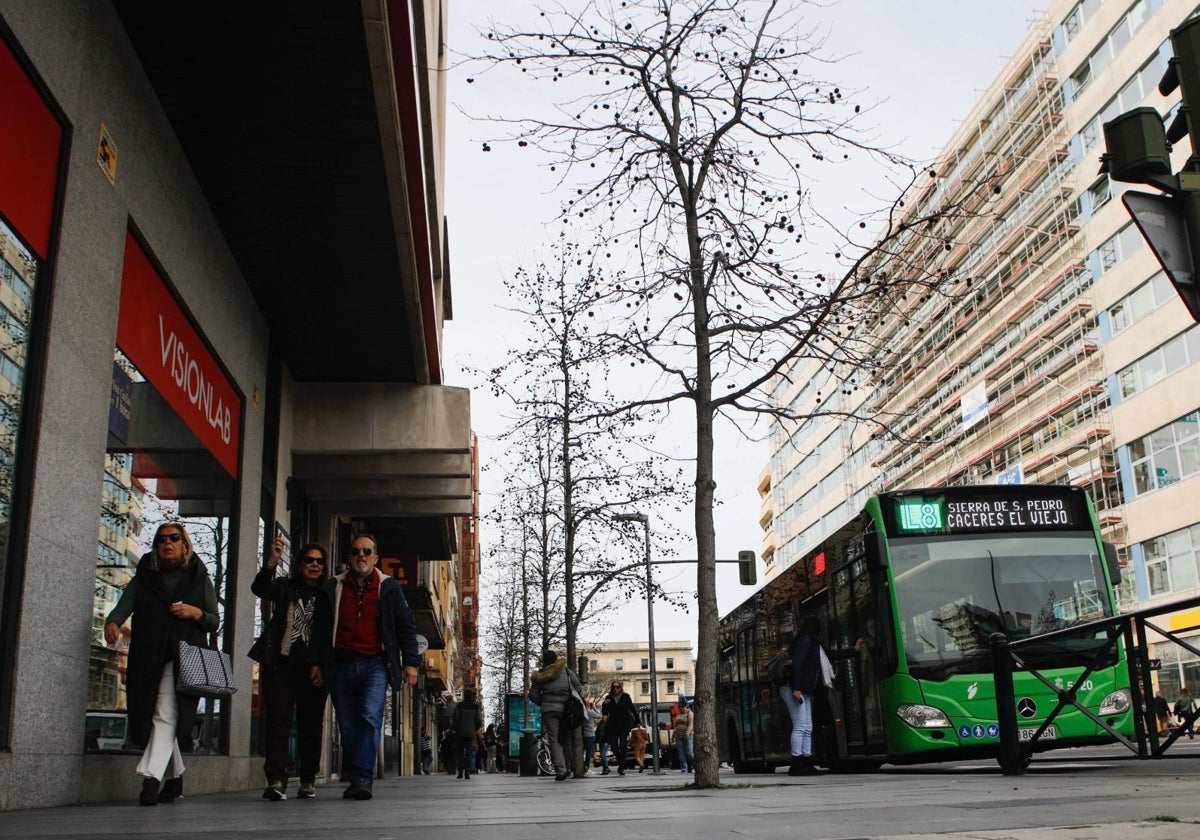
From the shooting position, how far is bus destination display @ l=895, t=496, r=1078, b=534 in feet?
43.0

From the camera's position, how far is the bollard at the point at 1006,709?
10164mm

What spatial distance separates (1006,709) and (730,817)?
5220 millimetres

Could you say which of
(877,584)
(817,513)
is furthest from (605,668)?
(877,584)

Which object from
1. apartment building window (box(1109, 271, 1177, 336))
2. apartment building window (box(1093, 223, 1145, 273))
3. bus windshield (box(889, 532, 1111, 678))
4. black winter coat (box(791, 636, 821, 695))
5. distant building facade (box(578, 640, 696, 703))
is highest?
apartment building window (box(1093, 223, 1145, 273))

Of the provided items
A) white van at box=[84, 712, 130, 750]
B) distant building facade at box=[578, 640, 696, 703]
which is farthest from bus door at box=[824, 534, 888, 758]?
distant building facade at box=[578, 640, 696, 703]

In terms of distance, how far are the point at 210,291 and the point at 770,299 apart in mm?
5447

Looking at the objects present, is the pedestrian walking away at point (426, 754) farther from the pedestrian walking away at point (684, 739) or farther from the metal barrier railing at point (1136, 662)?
the metal barrier railing at point (1136, 662)

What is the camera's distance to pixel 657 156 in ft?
41.9

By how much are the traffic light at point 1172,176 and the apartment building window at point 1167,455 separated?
39898 mm

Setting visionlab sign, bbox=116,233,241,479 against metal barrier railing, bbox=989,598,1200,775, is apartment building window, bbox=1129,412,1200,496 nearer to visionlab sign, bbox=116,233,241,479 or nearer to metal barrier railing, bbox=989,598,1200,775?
metal barrier railing, bbox=989,598,1200,775

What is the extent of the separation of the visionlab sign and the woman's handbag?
7.82 ft

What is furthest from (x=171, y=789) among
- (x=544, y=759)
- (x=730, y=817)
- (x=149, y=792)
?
(x=544, y=759)

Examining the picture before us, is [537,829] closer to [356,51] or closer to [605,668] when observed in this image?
[356,51]

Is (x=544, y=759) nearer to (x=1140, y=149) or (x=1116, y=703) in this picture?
(x=1116, y=703)
